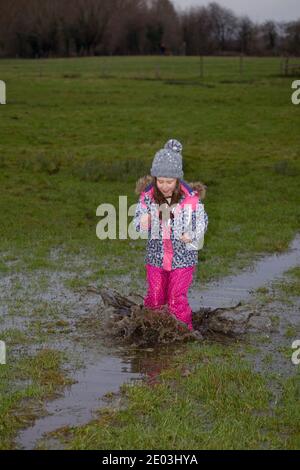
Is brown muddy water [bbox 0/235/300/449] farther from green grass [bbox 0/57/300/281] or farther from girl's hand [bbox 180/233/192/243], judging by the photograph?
girl's hand [bbox 180/233/192/243]

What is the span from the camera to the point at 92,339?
8516 millimetres

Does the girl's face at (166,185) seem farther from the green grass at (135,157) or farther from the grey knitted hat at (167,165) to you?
the green grass at (135,157)

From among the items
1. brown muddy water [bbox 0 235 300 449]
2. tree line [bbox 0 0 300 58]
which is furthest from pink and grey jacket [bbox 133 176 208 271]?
tree line [bbox 0 0 300 58]

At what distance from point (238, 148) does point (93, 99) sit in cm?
1135

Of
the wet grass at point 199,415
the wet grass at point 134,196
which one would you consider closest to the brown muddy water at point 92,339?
the wet grass at point 134,196

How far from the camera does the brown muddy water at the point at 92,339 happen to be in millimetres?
6523

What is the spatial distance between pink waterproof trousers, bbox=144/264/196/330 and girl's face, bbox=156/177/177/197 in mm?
785

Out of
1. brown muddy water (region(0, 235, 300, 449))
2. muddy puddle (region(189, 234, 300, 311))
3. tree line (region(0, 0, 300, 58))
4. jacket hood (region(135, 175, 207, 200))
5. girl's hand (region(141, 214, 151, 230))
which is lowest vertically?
muddy puddle (region(189, 234, 300, 311))

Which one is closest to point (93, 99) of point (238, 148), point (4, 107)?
point (4, 107)

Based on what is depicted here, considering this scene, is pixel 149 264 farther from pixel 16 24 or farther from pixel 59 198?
pixel 16 24

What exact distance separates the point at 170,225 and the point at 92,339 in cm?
132

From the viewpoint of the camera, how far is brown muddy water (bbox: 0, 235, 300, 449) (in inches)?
257

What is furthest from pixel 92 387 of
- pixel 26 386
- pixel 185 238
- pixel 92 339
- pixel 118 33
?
pixel 118 33

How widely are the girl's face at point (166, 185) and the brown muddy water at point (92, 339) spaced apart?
4.78ft
